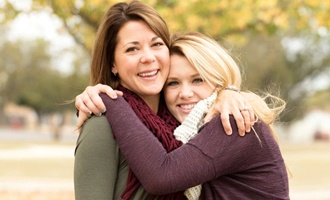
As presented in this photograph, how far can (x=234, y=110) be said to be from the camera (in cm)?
270

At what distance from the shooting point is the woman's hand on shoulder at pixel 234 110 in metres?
2.63

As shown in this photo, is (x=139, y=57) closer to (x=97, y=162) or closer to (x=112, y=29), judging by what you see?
(x=112, y=29)

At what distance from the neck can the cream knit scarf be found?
331 mm

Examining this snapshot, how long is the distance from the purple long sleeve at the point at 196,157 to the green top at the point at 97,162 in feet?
0.19

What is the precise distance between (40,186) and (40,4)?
13.5ft

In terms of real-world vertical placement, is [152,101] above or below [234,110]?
above

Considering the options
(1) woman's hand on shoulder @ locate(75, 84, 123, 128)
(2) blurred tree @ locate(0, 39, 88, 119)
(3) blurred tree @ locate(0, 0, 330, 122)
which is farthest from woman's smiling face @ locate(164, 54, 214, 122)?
(2) blurred tree @ locate(0, 39, 88, 119)

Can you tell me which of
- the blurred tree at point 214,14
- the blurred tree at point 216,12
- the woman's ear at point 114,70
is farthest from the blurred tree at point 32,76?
the woman's ear at point 114,70

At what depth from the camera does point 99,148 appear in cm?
263

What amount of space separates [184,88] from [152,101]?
0.62ft

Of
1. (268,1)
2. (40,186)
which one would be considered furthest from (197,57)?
(40,186)

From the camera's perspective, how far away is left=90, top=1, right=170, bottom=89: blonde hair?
2.94 metres

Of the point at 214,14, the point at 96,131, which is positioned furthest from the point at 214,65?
the point at 214,14

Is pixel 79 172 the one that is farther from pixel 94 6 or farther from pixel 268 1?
pixel 94 6
